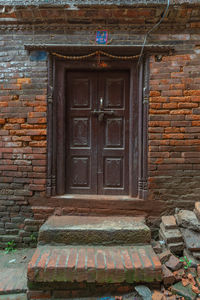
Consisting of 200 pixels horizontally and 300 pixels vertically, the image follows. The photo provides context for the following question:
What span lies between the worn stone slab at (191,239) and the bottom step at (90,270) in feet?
1.65

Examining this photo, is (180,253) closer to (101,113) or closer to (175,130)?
(175,130)

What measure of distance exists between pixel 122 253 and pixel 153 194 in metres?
1.07

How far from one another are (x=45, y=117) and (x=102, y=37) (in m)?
1.57

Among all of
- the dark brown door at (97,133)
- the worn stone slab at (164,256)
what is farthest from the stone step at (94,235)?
the dark brown door at (97,133)

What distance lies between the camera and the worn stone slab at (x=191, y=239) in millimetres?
2557

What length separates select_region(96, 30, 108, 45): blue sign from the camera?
10.6 ft

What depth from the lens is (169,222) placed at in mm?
2963

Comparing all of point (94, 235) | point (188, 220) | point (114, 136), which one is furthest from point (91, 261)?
point (114, 136)

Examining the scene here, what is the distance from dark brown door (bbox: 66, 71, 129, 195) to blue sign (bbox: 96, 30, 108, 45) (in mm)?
470

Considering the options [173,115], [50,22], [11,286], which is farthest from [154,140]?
[11,286]

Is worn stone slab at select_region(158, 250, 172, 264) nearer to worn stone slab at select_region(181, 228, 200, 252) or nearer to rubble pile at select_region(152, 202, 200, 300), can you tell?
rubble pile at select_region(152, 202, 200, 300)

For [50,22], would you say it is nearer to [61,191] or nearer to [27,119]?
[27,119]

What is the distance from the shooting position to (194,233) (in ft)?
8.98

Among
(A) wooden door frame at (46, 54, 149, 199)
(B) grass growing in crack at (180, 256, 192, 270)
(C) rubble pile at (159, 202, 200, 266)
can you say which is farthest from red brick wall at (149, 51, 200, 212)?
(B) grass growing in crack at (180, 256, 192, 270)
